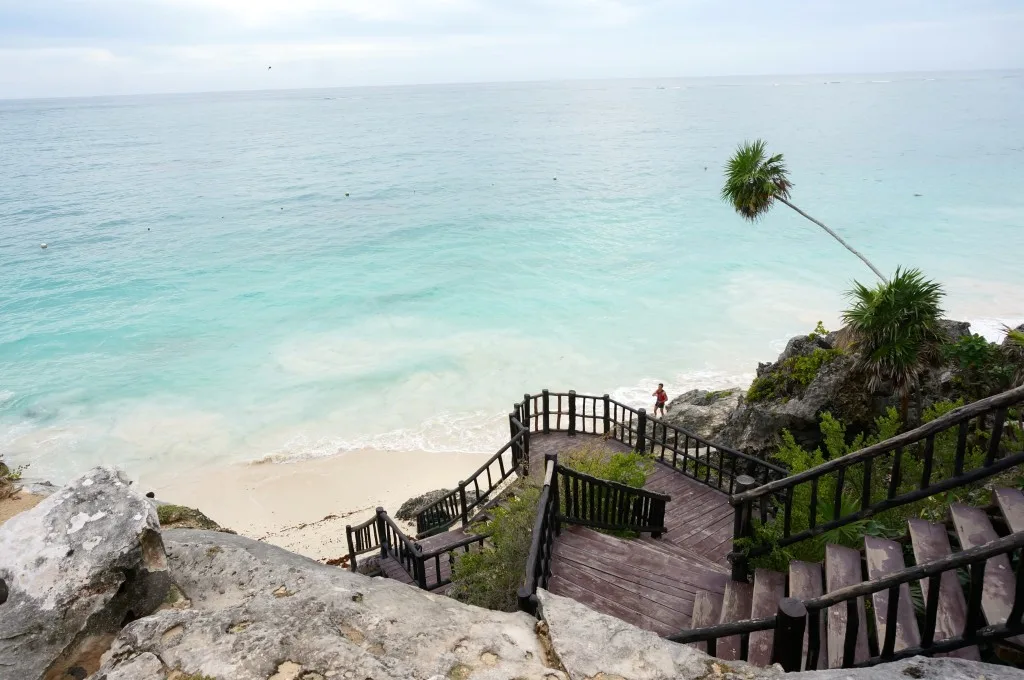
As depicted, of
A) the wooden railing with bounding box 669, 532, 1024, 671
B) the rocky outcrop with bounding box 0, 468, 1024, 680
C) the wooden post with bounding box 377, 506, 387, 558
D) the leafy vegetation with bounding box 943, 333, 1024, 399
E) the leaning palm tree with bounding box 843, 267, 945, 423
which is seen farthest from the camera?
the wooden post with bounding box 377, 506, 387, 558

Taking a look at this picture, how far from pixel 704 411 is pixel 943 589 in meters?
15.3

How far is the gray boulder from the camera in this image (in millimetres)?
19406

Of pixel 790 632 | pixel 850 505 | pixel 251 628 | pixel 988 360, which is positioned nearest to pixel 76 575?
pixel 251 628

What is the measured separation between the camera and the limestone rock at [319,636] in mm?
4020

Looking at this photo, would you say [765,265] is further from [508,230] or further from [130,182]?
[130,182]

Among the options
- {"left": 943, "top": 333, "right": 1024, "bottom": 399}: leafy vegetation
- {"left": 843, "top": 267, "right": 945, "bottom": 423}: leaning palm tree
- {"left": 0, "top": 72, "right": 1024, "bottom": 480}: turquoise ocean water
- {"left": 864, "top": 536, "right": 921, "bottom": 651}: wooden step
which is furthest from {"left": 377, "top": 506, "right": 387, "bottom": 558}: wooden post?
{"left": 943, "top": 333, "right": 1024, "bottom": 399}: leafy vegetation

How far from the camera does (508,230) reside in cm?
5672

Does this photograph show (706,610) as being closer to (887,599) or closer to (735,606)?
(735,606)

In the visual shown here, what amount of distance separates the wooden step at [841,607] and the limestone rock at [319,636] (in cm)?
272

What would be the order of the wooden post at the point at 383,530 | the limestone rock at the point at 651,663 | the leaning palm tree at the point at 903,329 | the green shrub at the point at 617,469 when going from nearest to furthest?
the limestone rock at the point at 651,663 → the green shrub at the point at 617,469 → the leaning palm tree at the point at 903,329 → the wooden post at the point at 383,530

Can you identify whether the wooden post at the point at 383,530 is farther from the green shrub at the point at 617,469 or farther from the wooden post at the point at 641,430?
the wooden post at the point at 641,430

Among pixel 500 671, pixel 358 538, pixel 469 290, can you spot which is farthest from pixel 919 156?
pixel 500 671

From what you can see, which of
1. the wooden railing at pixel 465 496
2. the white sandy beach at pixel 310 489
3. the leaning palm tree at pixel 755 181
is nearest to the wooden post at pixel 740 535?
the wooden railing at pixel 465 496

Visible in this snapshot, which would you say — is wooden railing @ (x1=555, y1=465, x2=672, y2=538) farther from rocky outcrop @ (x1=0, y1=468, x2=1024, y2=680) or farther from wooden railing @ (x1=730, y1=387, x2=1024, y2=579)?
rocky outcrop @ (x1=0, y1=468, x2=1024, y2=680)
